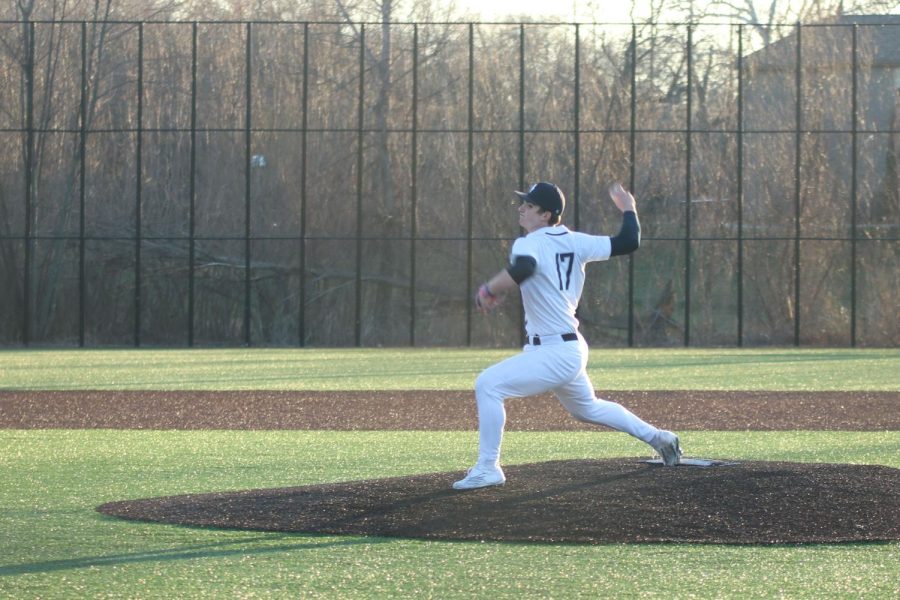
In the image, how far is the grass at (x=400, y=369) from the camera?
17.0m

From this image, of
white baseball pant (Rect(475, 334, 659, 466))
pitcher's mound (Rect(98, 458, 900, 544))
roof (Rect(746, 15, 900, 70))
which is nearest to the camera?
pitcher's mound (Rect(98, 458, 900, 544))

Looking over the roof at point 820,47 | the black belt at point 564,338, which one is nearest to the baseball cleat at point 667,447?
the black belt at point 564,338

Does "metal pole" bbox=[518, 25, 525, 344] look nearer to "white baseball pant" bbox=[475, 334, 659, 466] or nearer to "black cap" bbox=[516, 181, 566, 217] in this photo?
"black cap" bbox=[516, 181, 566, 217]

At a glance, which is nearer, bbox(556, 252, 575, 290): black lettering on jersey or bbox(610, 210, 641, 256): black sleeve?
bbox(556, 252, 575, 290): black lettering on jersey

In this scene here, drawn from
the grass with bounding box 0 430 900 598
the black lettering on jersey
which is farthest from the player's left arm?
the grass with bounding box 0 430 900 598

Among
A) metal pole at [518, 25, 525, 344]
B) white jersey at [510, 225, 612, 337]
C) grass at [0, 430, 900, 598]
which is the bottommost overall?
grass at [0, 430, 900, 598]

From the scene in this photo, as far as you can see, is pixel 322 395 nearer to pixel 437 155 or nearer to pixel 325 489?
pixel 325 489

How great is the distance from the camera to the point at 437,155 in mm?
30641

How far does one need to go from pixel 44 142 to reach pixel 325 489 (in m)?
24.1

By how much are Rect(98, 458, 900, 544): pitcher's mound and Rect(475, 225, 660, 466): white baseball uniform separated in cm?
46

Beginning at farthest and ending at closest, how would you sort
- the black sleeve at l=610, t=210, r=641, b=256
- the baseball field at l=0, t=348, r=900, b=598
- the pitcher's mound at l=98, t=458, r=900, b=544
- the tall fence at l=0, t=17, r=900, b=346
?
the tall fence at l=0, t=17, r=900, b=346, the black sleeve at l=610, t=210, r=641, b=256, the pitcher's mound at l=98, t=458, r=900, b=544, the baseball field at l=0, t=348, r=900, b=598

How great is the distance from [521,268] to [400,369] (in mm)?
13378

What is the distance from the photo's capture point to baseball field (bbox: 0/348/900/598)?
523 cm

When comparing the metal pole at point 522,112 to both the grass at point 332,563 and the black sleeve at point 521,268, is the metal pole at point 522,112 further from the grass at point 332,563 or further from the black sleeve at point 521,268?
the black sleeve at point 521,268
